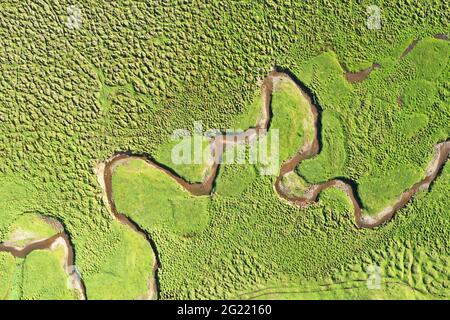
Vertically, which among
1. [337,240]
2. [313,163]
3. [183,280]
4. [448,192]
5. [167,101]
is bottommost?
[183,280]

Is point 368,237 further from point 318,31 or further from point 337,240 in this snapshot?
point 318,31

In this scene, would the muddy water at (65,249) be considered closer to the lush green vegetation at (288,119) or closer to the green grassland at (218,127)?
the green grassland at (218,127)

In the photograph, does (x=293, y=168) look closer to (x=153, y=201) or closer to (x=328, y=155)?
(x=328, y=155)

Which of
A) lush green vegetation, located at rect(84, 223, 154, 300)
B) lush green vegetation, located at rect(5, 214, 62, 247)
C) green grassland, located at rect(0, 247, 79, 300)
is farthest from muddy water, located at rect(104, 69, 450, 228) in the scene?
green grassland, located at rect(0, 247, 79, 300)

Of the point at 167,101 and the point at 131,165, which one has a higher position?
the point at 167,101

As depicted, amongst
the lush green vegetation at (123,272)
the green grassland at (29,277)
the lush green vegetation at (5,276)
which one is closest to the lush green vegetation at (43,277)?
the green grassland at (29,277)

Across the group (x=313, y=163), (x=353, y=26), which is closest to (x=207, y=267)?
(x=313, y=163)

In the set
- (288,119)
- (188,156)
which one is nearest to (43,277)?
(188,156)

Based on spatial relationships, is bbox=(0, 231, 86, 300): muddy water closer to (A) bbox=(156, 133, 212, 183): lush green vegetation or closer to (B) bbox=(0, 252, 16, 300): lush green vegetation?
(B) bbox=(0, 252, 16, 300): lush green vegetation
